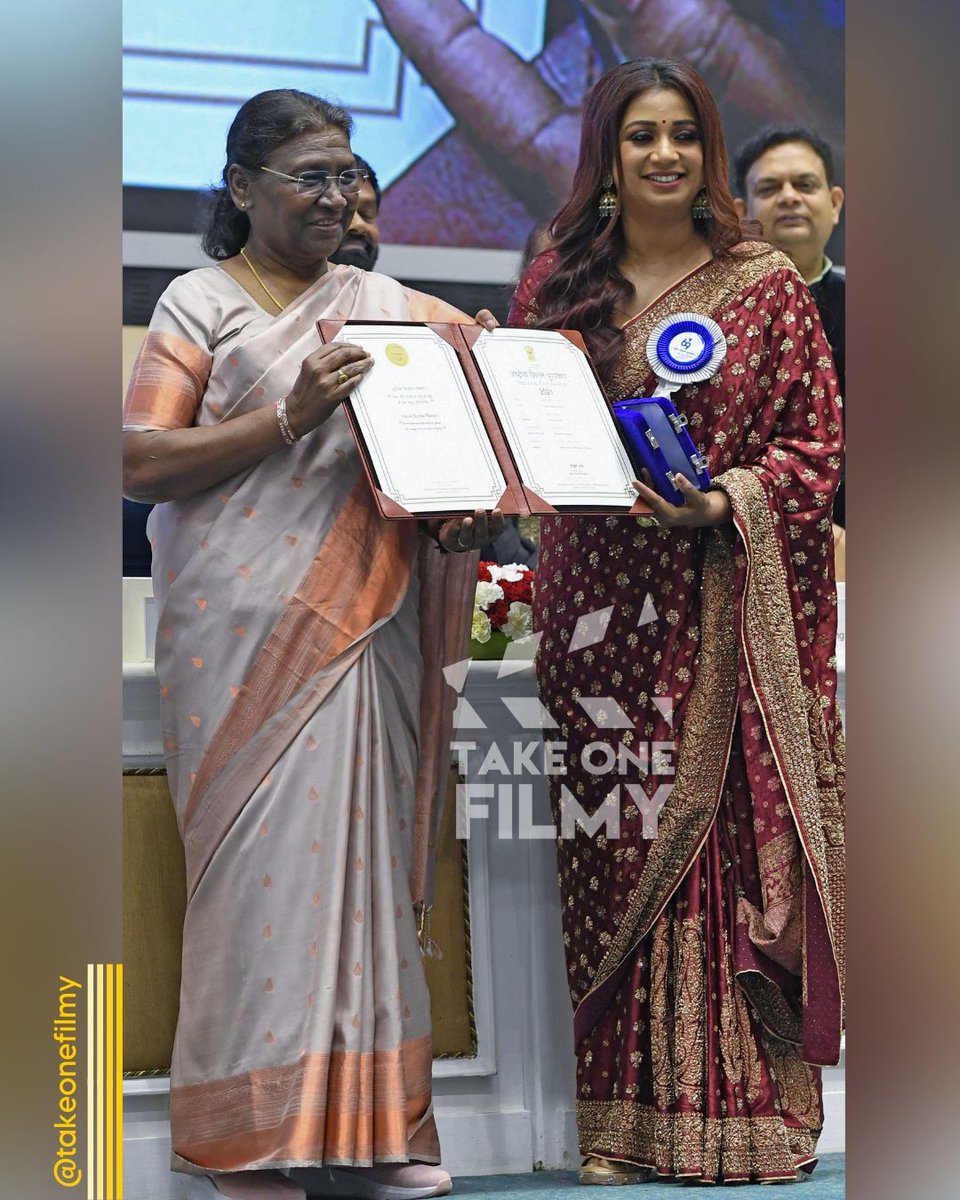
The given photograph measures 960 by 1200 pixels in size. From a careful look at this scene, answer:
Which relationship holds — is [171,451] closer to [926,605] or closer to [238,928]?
[238,928]

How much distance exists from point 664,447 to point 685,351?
9.1 inches

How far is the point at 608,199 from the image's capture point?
2754mm

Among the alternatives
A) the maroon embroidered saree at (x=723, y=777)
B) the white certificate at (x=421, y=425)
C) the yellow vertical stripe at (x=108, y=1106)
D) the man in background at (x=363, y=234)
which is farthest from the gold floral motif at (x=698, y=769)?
the yellow vertical stripe at (x=108, y=1106)

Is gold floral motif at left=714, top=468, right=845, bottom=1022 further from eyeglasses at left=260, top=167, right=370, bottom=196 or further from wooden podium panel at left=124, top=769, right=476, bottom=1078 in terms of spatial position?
wooden podium panel at left=124, top=769, right=476, bottom=1078

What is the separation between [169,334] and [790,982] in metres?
1.45

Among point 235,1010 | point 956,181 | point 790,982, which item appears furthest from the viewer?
point 790,982

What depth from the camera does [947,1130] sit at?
79 cm

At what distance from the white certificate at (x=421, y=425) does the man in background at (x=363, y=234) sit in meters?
0.84

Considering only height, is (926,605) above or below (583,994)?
above

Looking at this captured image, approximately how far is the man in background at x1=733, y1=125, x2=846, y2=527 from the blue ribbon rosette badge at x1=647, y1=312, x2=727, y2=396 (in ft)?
4.34

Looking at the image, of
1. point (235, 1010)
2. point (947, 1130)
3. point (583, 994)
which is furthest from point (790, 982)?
point (947, 1130)

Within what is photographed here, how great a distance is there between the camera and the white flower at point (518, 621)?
2977mm

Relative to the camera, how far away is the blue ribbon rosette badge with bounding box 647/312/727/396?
262 cm

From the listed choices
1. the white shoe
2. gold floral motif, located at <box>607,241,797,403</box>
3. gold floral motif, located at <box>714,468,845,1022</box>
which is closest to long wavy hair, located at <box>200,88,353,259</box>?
gold floral motif, located at <box>607,241,797,403</box>
